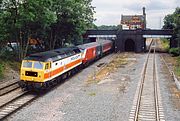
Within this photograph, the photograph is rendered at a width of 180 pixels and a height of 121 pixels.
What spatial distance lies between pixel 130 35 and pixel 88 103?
48.8 m

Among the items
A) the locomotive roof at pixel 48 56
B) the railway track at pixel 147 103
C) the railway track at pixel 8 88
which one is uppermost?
the locomotive roof at pixel 48 56

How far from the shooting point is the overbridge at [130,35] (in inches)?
2623

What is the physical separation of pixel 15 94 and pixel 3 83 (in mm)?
4108

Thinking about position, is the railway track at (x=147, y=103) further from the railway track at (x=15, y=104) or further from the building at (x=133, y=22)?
the building at (x=133, y=22)

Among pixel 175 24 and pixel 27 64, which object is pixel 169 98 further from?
pixel 175 24

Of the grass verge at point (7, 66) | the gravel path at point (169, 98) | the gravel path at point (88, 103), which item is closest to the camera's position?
the gravel path at point (88, 103)

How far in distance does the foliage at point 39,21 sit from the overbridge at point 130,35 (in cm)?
2143

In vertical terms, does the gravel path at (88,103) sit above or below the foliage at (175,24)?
below

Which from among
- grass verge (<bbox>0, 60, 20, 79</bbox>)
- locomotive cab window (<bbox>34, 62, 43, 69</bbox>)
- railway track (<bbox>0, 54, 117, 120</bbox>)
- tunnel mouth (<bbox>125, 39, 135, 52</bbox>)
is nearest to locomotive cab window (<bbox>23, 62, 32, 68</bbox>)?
locomotive cab window (<bbox>34, 62, 43, 69</bbox>)

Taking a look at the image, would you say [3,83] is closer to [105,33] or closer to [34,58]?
[34,58]

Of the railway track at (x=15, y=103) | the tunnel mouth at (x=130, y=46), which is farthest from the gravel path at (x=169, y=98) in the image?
the tunnel mouth at (x=130, y=46)

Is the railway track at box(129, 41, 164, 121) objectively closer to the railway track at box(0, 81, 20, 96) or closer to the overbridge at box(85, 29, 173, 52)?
the railway track at box(0, 81, 20, 96)

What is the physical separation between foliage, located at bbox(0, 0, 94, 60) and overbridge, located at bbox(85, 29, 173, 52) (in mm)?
21433

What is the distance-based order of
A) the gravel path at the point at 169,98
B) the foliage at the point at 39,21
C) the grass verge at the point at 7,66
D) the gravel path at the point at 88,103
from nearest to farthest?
the gravel path at the point at 88,103 < the gravel path at the point at 169,98 < the grass verge at the point at 7,66 < the foliage at the point at 39,21
